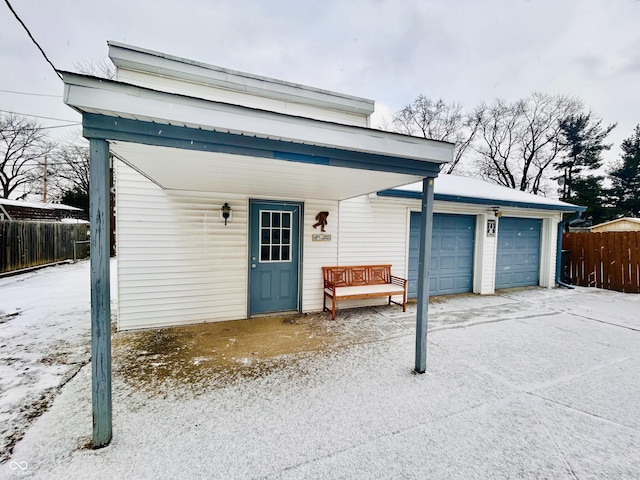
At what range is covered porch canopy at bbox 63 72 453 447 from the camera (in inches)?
68.6

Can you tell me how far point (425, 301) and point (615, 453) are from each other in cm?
159

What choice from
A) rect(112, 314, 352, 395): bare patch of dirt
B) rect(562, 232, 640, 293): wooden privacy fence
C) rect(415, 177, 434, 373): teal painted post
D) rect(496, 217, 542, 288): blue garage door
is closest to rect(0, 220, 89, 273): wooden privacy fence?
rect(112, 314, 352, 395): bare patch of dirt

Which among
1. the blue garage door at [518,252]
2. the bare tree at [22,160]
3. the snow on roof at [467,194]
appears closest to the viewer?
the snow on roof at [467,194]

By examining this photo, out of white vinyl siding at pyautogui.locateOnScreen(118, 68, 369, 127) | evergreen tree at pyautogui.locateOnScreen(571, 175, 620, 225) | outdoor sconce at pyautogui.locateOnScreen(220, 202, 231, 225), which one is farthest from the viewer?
evergreen tree at pyautogui.locateOnScreen(571, 175, 620, 225)

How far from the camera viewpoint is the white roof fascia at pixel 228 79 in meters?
4.28

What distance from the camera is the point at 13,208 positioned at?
448 inches

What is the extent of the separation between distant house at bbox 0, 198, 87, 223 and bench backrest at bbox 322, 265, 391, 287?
12.3 m

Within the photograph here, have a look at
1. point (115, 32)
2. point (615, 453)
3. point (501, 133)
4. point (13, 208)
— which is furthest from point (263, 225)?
point (501, 133)

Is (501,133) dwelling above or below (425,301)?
above

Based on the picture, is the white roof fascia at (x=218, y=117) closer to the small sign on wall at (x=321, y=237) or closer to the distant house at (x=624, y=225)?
the small sign on wall at (x=321, y=237)

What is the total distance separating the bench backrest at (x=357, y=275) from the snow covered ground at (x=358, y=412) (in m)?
1.35

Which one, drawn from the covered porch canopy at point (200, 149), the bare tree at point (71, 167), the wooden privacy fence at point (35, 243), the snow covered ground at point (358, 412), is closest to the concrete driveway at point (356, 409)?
the snow covered ground at point (358, 412)

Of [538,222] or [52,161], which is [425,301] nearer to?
[538,222]

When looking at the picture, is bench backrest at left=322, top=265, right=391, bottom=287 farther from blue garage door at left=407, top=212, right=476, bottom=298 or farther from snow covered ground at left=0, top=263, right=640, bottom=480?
snow covered ground at left=0, top=263, right=640, bottom=480
